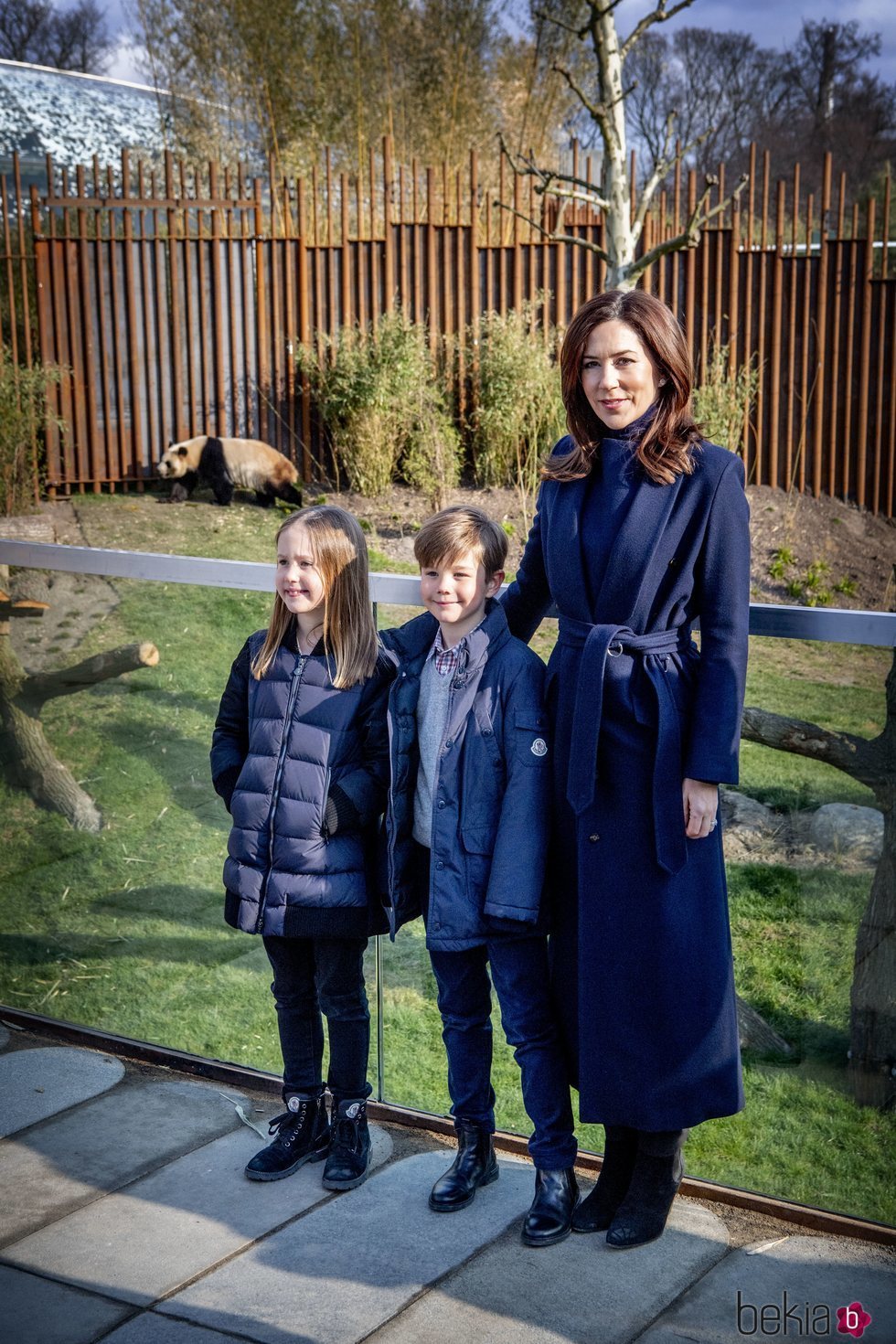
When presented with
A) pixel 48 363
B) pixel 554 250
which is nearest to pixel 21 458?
pixel 48 363

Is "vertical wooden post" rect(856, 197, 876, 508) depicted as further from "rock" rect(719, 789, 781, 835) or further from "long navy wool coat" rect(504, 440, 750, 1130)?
"long navy wool coat" rect(504, 440, 750, 1130)

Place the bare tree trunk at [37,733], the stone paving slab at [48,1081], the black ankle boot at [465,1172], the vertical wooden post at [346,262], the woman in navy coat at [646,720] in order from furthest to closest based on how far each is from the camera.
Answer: the vertical wooden post at [346,262]
the bare tree trunk at [37,733]
the stone paving slab at [48,1081]
the black ankle boot at [465,1172]
the woman in navy coat at [646,720]

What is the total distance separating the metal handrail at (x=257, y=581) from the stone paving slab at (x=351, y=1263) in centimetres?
119

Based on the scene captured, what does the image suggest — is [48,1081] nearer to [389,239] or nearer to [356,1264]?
[356,1264]

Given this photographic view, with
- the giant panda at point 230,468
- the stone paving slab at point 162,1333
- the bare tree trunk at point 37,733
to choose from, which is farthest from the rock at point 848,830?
the giant panda at point 230,468

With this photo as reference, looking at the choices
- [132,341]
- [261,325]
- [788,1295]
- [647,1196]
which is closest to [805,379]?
[261,325]

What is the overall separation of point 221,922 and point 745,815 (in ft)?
4.27

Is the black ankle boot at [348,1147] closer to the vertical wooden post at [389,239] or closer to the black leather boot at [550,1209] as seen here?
the black leather boot at [550,1209]

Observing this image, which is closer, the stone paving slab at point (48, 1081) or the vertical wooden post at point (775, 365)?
the stone paving slab at point (48, 1081)

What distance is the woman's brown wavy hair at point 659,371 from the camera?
7.38ft

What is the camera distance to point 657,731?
88.0 inches

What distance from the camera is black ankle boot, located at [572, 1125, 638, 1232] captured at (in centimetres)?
242

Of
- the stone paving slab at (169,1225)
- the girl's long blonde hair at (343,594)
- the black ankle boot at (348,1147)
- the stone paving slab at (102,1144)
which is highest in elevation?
the girl's long blonde hair at (343,594)

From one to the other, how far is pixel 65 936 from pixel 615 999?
5.47 feet
